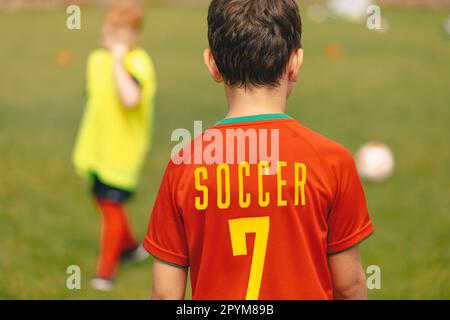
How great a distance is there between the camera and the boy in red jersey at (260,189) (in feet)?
7.41

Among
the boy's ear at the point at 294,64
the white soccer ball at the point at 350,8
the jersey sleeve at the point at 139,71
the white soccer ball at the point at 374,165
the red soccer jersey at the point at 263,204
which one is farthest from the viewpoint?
the white soccer ball at the point at 350,8

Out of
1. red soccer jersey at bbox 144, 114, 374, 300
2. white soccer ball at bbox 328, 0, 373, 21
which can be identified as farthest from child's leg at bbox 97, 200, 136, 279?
white soccer ball at bbox 328, 0, 373, 21

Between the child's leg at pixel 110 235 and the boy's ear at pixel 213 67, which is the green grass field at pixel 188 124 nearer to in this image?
the child's leg at pixel 110 235

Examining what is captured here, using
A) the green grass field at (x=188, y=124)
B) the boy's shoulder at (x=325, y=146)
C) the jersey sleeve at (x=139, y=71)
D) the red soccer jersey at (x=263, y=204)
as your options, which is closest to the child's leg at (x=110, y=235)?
the green grass field at (x=188, y=124)

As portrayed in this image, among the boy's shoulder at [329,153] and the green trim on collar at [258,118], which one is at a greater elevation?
the green trim on collar at [258,118]

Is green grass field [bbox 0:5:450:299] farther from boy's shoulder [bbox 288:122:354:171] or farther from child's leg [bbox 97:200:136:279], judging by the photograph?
boy's shoulder [bbox 288:122:354:171]

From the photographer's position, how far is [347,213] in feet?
7.65

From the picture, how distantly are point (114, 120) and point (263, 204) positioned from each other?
347 cm

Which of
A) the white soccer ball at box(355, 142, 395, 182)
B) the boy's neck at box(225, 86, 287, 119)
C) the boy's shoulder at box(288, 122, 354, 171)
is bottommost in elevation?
the white soccer ball at box(355, 142, 395, 182)

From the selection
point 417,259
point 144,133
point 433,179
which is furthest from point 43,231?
point 433,179

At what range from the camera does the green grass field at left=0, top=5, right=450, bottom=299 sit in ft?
20.2

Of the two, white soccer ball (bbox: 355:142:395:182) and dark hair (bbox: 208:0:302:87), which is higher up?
dark hair (bbox: 208:0:302:87)

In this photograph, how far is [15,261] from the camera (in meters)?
5.88

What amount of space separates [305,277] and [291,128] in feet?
1.55
